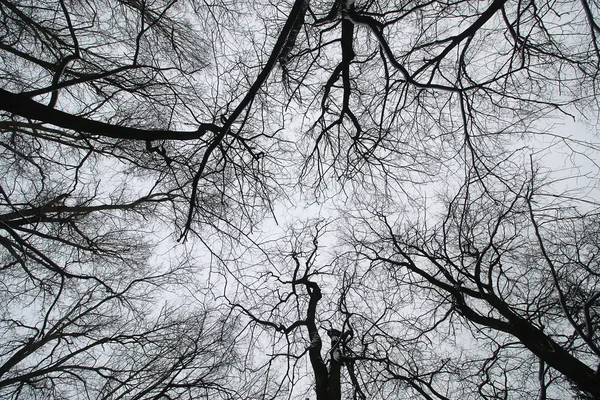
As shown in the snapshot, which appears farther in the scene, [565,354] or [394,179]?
[394,179]

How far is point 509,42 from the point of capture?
368 centimetres

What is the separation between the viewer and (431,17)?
12.1 ft

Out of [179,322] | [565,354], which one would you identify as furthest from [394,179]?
[179,322]

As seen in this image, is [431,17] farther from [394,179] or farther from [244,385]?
[244,385]

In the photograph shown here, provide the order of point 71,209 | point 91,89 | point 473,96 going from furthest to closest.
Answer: point 71,209 < point 91,89 < point 473,96

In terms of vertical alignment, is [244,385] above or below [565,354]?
above

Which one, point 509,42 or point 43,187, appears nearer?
point 509,42

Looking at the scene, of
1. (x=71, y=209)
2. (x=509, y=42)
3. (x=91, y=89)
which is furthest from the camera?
(x=71, y=209)

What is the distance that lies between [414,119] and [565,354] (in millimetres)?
3691

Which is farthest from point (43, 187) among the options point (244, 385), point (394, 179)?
point (394, 179)

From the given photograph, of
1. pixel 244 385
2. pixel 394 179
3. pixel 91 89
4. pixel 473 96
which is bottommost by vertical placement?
pixel 244 385

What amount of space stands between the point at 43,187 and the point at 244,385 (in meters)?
4.81

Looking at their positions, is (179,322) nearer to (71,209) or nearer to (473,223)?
(71,209)

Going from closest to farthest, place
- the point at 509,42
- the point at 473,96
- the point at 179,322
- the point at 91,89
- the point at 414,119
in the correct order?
1. the point at 509,42
2. the point at 473,96
3. the point at 414,119
4. the point at 91,89
5. the point at 179,322
